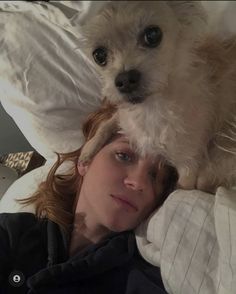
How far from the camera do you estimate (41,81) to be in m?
1.58

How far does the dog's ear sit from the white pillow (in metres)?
0.47

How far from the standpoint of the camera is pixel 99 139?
1381 millimetres

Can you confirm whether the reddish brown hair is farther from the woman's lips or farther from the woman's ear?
the woman's lips

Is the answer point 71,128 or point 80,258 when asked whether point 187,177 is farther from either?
point 71,128

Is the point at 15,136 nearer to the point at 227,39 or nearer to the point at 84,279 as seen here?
the point at 84,279

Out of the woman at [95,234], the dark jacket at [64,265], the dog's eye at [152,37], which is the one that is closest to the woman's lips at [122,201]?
the woman at [95,234]

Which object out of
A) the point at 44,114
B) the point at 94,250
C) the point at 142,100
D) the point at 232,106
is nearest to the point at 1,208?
the point at 44,114

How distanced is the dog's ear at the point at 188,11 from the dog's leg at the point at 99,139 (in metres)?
0.41

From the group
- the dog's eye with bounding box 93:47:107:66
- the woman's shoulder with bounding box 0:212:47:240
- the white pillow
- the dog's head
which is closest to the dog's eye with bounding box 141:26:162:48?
the dog's head

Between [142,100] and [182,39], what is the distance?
0.54 ft

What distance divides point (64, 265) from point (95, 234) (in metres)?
0.15

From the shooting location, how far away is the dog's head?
3.37 ft

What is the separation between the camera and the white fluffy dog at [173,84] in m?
1.06

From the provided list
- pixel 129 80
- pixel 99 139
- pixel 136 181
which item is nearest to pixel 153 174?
pixel 136 181
